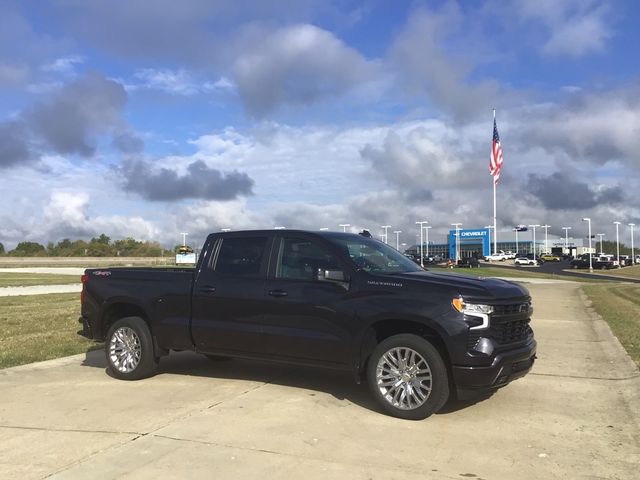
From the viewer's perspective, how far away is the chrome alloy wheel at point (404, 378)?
6.00 meters

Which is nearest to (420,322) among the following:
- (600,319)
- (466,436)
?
(466,436)

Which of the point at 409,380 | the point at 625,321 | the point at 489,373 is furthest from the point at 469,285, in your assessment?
the point at 625,321

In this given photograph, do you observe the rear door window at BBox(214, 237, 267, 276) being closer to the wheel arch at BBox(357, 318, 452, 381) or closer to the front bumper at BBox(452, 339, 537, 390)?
the wheel arch at BBox(357, 318, 452, 381)

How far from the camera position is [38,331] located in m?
12.1

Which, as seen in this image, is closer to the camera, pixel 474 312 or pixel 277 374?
pixel 474 312

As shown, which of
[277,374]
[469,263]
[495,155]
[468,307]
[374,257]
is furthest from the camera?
[495,155]

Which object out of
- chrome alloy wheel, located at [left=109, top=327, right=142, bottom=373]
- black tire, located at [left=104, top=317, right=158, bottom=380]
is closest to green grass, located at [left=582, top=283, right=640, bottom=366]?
black tire, located at [left=104, top=317, right=158, bottom=380]

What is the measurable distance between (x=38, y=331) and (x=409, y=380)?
8.78 meters

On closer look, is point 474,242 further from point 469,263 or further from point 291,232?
point 291,232

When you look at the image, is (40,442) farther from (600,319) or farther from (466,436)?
(600,319)

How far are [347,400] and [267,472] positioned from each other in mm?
2238

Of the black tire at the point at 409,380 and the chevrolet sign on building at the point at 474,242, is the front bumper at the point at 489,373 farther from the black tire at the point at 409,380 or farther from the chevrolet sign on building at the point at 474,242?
the chevrolet sign on building at the point at 474,242

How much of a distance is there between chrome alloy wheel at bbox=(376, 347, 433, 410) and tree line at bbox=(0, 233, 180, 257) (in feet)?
356

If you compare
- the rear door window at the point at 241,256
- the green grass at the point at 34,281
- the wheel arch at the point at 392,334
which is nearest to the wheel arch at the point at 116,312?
the rear door window at the point at 241,256
